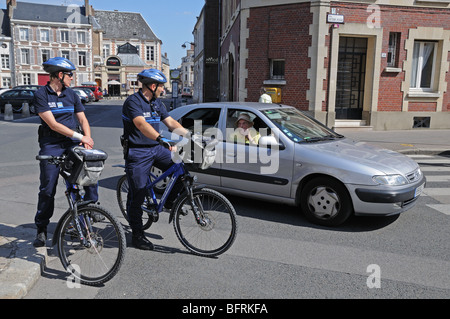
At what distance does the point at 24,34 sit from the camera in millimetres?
66438

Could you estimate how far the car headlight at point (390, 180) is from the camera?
5125 mm

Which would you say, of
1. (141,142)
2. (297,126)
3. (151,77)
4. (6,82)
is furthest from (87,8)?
(141,142)

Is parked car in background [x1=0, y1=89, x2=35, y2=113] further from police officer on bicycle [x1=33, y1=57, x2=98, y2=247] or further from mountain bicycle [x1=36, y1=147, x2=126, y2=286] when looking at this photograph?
mountain bicycle [x1=36, y1=147, x2=126, y2=286]

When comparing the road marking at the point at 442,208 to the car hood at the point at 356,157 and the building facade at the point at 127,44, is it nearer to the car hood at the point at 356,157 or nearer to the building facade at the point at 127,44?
the car hood at the point at 356,157

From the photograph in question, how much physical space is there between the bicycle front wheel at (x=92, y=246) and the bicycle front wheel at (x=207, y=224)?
0.92 metres

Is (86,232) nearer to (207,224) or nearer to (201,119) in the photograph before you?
(207,224)

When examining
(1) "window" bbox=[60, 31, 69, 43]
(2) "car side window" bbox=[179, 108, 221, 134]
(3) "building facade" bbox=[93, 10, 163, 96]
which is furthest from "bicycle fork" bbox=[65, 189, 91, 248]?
(3) "building facade" bbox=[93, 10, 163, 96]

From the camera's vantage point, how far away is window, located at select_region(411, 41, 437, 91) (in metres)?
16.8

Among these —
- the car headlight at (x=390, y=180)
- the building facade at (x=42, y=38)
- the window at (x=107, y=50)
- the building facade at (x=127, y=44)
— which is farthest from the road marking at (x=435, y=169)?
the window at (x=107, y=50)

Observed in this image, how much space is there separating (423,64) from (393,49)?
153cm

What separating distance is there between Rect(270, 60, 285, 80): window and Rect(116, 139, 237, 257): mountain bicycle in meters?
12.9

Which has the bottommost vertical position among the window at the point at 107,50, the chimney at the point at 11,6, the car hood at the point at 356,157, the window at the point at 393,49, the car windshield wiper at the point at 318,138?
the car hood at the point at 356,157

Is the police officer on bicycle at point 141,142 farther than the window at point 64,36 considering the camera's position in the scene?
No
